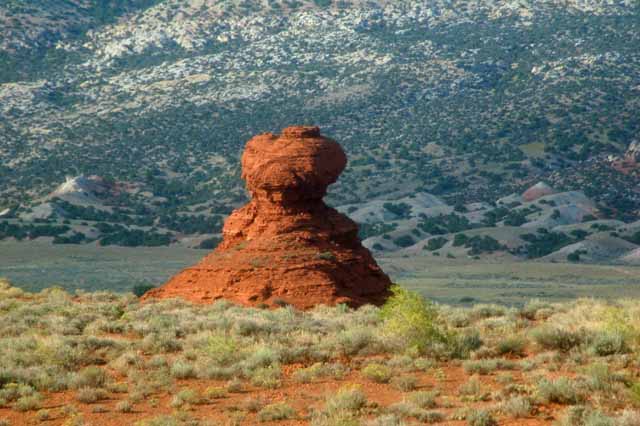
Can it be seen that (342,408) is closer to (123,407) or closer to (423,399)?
(423,399)

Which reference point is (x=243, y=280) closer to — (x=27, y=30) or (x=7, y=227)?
(x=7, y=227)

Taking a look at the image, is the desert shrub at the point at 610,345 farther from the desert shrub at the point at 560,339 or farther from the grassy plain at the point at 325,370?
the desert shrub at the point at 560,339

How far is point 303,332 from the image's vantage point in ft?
78.6

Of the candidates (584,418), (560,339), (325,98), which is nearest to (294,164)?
(560,339)

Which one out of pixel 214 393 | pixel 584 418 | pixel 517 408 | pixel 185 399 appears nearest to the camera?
pixel 584 418

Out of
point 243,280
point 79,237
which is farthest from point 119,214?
point 243,280

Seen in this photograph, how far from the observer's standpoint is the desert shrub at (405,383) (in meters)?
18.4

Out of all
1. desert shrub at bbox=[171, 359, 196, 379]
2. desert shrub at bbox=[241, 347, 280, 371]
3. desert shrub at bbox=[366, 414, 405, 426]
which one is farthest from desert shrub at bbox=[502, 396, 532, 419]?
desert shrub at bbox=[171, 359, 196, 379]

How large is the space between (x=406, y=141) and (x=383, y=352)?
9776 cm

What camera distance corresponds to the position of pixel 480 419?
15.6 m

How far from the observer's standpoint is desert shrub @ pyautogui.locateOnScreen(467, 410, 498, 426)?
50.9ft

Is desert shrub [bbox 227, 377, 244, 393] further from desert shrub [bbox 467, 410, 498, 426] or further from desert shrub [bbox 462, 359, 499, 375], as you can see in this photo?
desert shrub [bbox 467, 410, 498, 426]

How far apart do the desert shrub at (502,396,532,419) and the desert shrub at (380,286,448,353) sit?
5.00 metres

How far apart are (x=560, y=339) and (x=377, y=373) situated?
3.97 m
